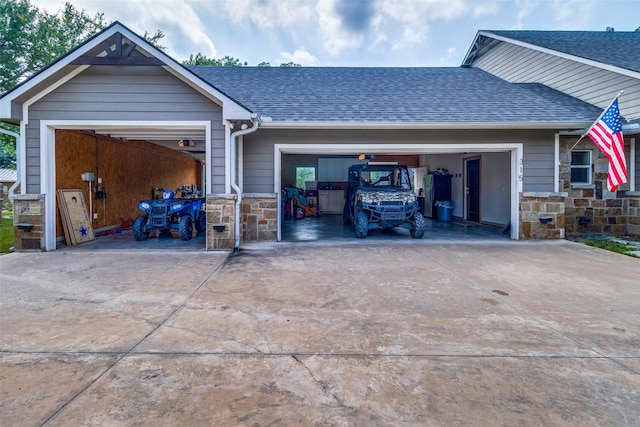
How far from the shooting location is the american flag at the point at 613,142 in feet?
18.8

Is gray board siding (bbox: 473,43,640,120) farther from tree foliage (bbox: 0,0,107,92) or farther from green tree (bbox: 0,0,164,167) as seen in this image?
tree foliage (bbox: 0,0,107,92)

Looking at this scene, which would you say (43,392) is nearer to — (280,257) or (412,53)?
(280,257)

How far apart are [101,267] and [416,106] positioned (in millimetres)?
6819

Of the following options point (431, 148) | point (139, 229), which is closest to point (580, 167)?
point (431, 148)

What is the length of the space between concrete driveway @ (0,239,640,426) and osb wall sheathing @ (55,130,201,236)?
3.12m

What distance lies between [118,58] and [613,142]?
8595 mm

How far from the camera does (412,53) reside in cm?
2241

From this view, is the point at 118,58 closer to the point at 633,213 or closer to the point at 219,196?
the point at 219,196

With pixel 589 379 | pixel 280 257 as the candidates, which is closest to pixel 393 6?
pixel 280 257

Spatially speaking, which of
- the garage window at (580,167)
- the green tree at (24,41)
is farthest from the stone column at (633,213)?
the green tree at (24,41)

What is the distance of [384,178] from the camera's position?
326 inches

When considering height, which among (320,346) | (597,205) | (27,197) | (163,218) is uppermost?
(27,197)

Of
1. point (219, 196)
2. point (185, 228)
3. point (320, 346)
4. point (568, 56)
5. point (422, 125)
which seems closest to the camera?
point (320, 346)

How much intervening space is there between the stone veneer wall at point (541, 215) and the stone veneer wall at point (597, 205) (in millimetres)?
999
